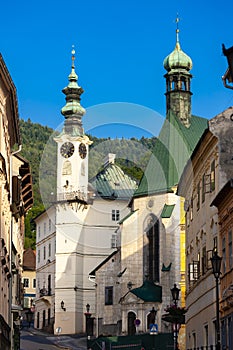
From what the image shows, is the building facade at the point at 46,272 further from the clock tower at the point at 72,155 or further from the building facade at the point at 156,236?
the building facade at the point at 156,236

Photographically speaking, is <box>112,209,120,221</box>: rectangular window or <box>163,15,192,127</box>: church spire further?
<box>112,209,120,221</box>: rectangular window

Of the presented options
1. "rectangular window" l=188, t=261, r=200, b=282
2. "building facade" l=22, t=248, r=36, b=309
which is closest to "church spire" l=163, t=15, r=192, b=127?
"building facade" l=22, t=248, r=36, b=309

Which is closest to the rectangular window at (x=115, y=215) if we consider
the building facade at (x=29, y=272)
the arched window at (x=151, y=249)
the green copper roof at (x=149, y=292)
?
the arched window at (x=151, y=249)

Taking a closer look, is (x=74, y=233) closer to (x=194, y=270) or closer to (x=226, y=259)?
(x=194, y=270)

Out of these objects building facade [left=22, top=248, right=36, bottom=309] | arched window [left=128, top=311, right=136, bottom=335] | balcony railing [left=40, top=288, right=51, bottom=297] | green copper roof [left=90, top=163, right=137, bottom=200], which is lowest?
arched window [left=128, top=311, right=136, bottom=335]

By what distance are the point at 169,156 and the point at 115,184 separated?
17173 mm

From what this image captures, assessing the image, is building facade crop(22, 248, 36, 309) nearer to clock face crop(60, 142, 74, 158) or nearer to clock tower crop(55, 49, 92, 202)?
clock tower crop(55, 49, 92, 202)

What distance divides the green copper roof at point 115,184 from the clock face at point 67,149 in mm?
14551

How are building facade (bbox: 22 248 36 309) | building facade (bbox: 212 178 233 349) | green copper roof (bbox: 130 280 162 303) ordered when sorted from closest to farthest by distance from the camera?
building facade (bbox: 212 178 233 349), green copper roof (bbox: 130 280 162 303), building facade (bbox: 22 248 36 309)

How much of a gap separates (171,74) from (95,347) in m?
41.4

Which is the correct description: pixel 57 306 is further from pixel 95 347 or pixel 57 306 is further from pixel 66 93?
pixel 95 347

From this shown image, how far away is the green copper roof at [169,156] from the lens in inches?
3329

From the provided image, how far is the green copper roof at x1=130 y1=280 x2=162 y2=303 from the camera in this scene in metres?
78.5

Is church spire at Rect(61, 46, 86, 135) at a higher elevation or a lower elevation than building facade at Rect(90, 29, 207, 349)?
higher
